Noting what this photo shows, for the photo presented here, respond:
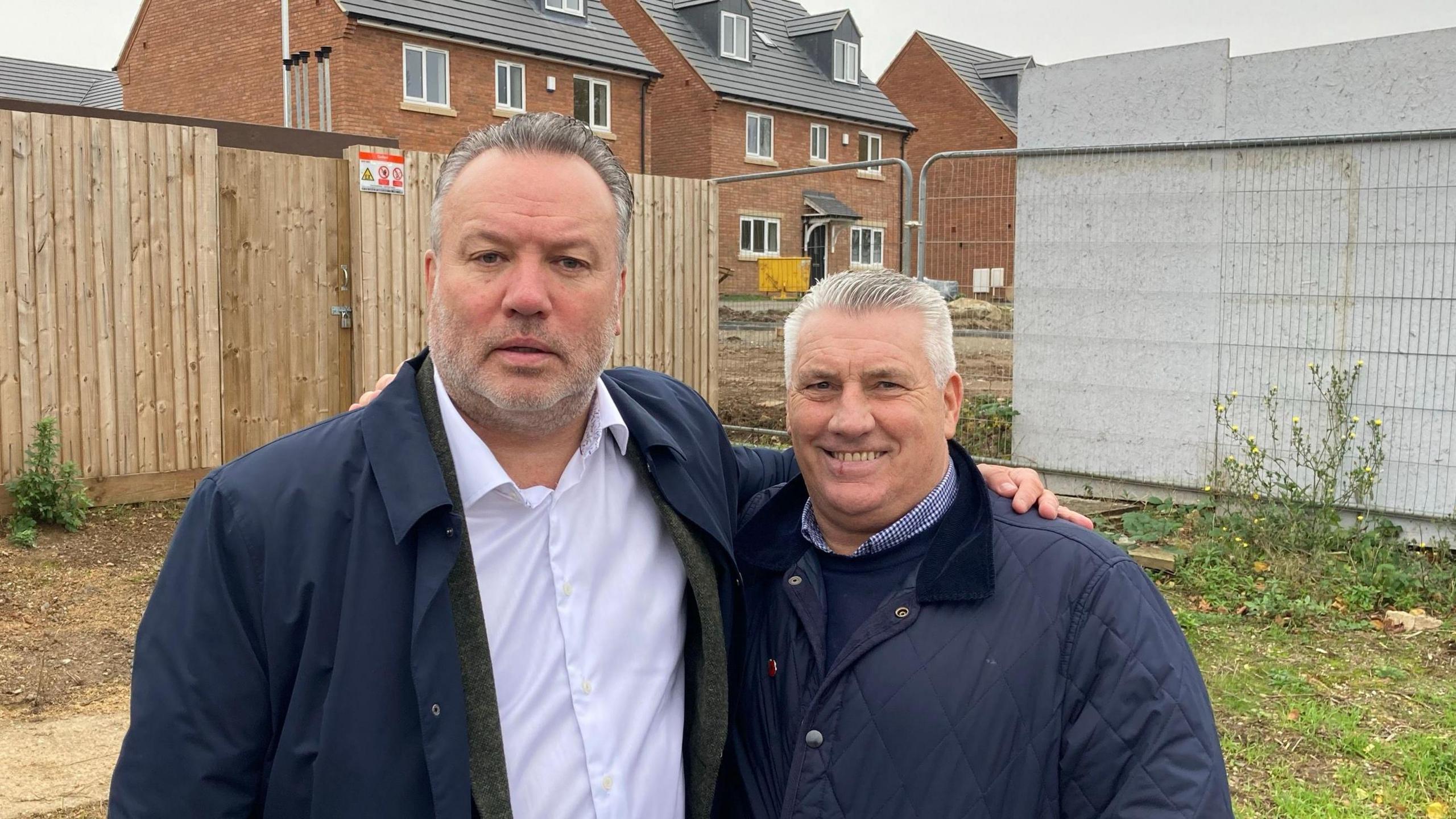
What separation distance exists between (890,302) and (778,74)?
Answer: 32801 millimetres

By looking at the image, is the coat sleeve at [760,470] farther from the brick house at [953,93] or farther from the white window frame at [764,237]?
the brick house at [953,93]

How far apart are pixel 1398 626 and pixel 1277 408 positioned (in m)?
1.82

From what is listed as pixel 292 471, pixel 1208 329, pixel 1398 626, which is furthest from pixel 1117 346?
pixel 292 471

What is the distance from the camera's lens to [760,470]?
282 centimetres

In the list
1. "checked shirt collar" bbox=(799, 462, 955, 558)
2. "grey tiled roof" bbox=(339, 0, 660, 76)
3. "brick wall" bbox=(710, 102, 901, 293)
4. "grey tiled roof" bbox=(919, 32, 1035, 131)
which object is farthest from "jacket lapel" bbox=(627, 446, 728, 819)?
"grey tiled roof" bbox=(919, 32, 1035, 131)

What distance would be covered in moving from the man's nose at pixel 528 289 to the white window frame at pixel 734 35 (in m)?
31.8

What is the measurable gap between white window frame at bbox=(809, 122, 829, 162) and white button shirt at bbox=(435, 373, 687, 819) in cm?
3211

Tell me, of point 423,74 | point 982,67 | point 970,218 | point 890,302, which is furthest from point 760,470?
point 982,67

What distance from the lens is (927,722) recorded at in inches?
76.3

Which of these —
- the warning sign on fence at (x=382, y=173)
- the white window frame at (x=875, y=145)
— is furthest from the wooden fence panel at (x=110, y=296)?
Answer: the white window frame at (x=875, y=145)

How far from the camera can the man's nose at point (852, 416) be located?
218 centimetres

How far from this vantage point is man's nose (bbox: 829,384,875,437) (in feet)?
7.16

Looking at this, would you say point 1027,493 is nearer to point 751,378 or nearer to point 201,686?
point 201,686

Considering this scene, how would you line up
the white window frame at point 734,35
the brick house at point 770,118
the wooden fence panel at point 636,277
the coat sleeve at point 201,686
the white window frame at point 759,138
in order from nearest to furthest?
the coat sleeve at point 201,686 < the wooden fence panel at point 636,277 < the brick house at point 770,118 < the white window frame at point 759,138 < the white window frame at point 734,35
